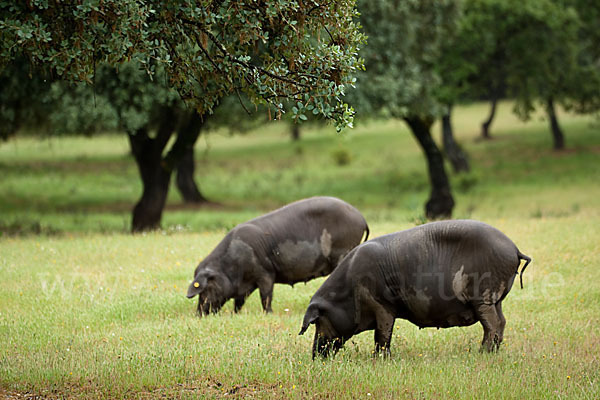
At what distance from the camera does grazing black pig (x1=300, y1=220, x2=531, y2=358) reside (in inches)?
332

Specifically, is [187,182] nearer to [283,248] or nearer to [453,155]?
[453,155]

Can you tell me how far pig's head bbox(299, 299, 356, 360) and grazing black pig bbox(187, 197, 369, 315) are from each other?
3187 mm

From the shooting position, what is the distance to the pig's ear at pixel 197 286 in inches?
427

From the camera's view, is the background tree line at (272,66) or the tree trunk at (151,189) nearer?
the background tree line at (272,66)

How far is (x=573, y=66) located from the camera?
34969 mm

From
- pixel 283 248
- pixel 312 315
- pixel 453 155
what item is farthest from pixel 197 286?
pixel 453 155

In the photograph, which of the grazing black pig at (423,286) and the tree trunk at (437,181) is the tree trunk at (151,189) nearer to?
the tree trunk at (437,181)

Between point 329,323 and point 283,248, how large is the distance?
341 cm

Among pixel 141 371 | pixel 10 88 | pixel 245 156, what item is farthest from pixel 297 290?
pixel 245 156

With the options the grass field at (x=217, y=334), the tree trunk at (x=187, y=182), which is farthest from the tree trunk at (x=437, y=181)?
the tree trunk at (x=187, y=182)

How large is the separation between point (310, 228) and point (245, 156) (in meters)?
40.3

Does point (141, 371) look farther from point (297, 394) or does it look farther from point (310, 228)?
point (310, 228)

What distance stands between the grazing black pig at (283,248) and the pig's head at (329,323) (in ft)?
10.5

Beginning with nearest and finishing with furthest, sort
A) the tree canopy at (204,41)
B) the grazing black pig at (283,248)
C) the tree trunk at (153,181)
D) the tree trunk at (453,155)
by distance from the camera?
the tree canopy at (204,41)
the grazing black pig at (283,248)
the tree trunk at (153,181)
the tree trunk at (453,155)
